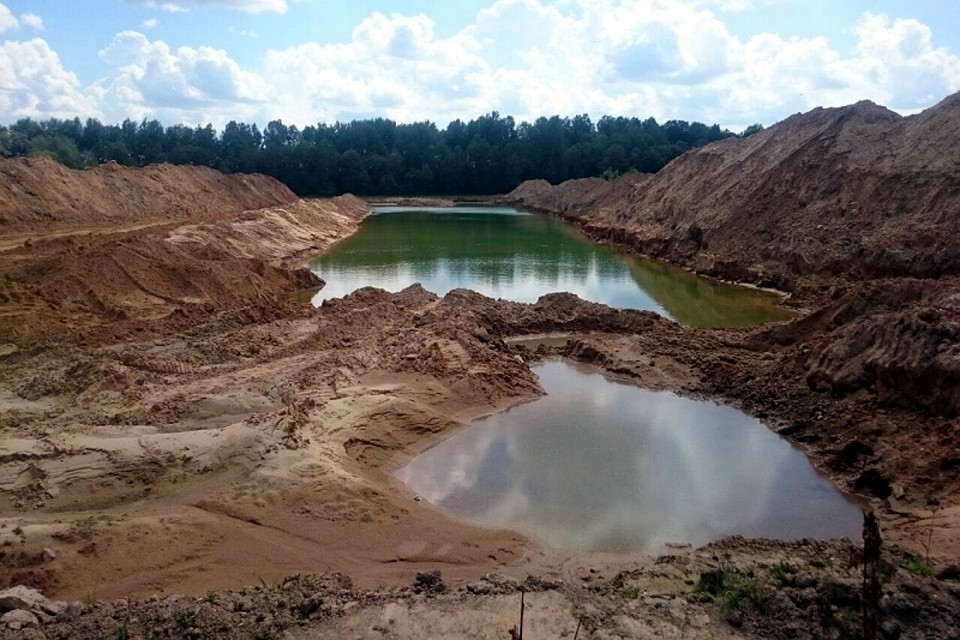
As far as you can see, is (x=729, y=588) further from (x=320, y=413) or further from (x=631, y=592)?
(x=320, y=413)

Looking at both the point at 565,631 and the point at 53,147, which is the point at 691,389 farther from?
the point at 53,147

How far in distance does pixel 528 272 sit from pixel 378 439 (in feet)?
65.0

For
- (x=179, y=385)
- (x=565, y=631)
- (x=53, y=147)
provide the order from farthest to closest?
1. (x=53, y=147)
2. (x=179, y=385)
3. (x=565, y=631)

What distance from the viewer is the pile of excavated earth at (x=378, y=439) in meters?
6.58

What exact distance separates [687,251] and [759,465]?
78.1 feet

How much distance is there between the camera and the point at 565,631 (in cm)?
638

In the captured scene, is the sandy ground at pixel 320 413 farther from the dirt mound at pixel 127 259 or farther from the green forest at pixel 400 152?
the green forest at pixel 400 152

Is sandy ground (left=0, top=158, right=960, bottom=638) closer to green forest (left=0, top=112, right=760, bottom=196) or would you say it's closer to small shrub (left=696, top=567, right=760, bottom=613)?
small shrub (left=696, top=567, right=760, bottom=613)

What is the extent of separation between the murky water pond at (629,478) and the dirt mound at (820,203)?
13589 mm

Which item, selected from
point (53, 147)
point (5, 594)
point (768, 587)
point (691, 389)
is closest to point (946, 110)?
point (691, 389)

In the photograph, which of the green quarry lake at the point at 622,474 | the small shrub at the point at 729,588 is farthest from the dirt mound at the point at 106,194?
the small shrub at the point at 729,588

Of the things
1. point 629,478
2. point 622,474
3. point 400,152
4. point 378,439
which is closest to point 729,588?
point 629,478

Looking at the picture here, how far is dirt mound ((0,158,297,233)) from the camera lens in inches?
1347

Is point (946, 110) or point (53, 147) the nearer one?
point (946, 110)
